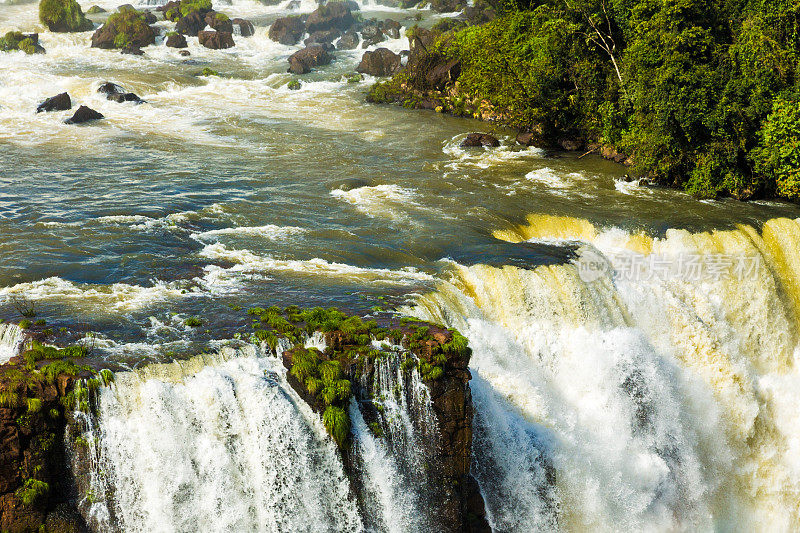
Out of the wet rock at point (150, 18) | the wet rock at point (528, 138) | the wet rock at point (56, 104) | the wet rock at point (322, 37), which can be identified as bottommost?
the wet rock at point (56, 104)

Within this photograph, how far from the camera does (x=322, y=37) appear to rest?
55500 mm

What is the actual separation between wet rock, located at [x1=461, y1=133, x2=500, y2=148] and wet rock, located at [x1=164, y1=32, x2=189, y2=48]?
29.2 metres

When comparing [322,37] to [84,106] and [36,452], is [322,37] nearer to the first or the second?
[84,106]

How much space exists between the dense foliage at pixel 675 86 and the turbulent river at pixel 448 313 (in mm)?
1497

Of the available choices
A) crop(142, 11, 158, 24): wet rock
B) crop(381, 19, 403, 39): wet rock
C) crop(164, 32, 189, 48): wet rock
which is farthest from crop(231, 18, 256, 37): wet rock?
crop(381, 19, 403, 39): wet rock

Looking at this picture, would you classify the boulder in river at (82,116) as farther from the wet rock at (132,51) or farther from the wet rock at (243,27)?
the wet rock at (243,27)

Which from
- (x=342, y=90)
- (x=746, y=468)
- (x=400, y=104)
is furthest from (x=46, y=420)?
(x=342, y=90)

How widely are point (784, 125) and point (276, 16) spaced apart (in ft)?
156

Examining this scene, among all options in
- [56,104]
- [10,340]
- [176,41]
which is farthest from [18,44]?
[10,340]

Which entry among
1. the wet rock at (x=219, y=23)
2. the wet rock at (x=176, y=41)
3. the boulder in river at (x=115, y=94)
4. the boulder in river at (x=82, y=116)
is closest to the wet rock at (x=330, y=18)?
the wet rock at (x=219, y=23)

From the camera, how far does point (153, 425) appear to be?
39.8ft

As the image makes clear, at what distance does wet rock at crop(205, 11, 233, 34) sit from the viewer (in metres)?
54.8

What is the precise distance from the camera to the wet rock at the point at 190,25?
54.2 metres

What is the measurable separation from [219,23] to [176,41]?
4732 mm
